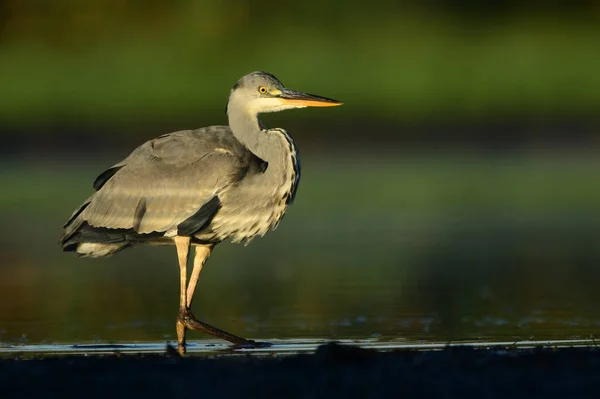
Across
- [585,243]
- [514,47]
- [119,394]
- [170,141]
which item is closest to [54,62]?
[514,47]

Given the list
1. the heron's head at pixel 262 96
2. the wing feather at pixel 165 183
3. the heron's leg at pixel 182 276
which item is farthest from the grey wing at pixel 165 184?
the heron's head at pixel 262 96

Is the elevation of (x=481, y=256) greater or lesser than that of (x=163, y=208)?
lesser

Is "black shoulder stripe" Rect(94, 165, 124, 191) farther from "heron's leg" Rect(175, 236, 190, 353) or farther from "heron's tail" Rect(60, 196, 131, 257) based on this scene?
"heron's leg" Rect(175, 236, 190, 353)

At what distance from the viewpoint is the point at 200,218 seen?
10.3 m

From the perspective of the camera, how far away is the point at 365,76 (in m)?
29.0

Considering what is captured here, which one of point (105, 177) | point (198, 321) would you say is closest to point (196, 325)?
point (198, 321)

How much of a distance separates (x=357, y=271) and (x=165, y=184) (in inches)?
137

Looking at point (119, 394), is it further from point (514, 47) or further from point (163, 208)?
point (514, 47)

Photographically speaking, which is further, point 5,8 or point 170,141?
point 5,8

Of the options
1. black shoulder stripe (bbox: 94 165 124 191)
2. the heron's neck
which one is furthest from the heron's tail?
the heron's neck

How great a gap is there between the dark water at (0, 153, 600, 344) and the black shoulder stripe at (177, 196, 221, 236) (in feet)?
2.52

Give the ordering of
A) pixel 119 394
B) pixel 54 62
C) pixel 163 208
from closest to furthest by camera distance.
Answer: pixel 119 394 → pixel 163 208 → pixel 54 62

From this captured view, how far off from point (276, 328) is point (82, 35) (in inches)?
888

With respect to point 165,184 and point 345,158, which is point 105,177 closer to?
point 165,184
